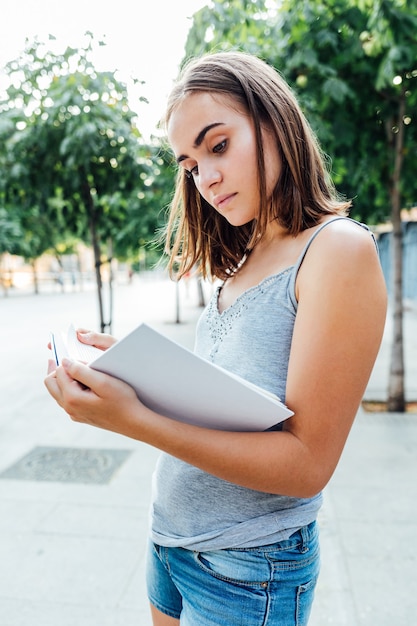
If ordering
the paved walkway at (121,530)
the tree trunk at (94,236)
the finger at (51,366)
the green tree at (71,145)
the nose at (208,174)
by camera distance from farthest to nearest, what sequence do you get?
the tree trunk at (94,236) < the green tree at (71,145) < the paved walkway at (121,530) < the finger at (51,366) < the nose at (208,174)

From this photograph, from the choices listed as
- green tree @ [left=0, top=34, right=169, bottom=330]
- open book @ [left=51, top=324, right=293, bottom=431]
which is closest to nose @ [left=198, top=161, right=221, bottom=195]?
open book @ [left=51, top=324, right=293, bottom=431]

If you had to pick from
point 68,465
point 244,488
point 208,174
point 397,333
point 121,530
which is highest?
point 208,174

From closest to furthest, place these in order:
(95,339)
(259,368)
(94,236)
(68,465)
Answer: (259,368) → (95,339) → (68,465) → (94,236)

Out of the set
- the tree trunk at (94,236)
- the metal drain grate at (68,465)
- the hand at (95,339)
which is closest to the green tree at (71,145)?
the tree trunk at (94,236)

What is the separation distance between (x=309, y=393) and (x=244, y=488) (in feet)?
0.91

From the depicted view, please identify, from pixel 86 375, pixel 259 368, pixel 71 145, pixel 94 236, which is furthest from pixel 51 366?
pixel 94 236

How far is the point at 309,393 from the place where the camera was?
81 centimetres

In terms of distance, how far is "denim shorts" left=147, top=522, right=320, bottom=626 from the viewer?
3.17 ft

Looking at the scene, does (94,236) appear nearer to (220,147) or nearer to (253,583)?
(220,147)

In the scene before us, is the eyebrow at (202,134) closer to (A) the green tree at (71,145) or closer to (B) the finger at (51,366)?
(B) the finger at (51,366)

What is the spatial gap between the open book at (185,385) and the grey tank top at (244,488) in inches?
4.1

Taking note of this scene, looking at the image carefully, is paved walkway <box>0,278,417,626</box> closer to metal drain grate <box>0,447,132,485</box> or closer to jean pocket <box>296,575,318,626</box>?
metal drain grate <box>0,447,132,485</box>

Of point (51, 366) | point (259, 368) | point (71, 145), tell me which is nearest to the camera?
point (259, 368)

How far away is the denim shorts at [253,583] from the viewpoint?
965 mm
